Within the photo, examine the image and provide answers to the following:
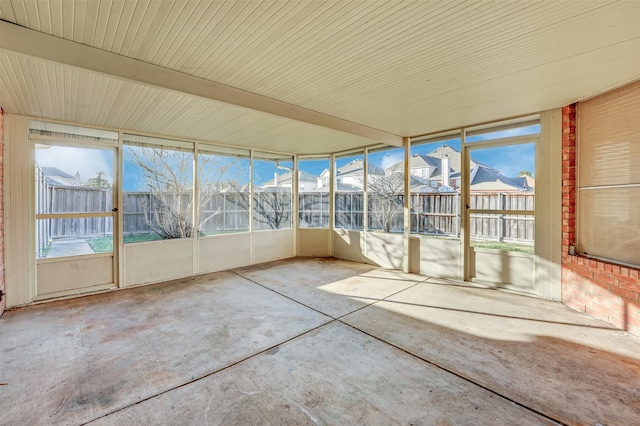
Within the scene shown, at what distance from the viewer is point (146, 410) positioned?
6.33 feet

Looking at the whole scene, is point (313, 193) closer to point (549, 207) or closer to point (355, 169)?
point (355, 169)

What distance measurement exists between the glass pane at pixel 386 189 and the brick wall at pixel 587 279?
2.63 m

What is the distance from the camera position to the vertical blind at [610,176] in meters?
3.10

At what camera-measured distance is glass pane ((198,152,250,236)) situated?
5.75m

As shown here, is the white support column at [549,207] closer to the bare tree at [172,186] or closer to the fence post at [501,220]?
the fence post at [501,220]

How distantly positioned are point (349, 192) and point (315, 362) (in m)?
4.80

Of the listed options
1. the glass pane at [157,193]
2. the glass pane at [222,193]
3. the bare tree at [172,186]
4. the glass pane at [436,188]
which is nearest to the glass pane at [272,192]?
the glass pane at [222,193]

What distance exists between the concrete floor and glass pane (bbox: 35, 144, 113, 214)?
152cm

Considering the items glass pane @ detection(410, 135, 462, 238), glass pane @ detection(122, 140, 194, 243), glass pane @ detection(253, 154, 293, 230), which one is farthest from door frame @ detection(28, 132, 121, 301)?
glass pane @ detection(410, 135, 462, 238)

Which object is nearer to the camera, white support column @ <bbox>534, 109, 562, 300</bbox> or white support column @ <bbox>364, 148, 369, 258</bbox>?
white support column @ <bbox>534, 109, 562, 300</bbox>

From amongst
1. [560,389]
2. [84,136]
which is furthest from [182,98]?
[560,389]

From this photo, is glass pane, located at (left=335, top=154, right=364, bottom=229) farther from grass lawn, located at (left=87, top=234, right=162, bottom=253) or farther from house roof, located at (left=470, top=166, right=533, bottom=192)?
grass lawn, located at (left=87, top=234, right=162, bottom=253)

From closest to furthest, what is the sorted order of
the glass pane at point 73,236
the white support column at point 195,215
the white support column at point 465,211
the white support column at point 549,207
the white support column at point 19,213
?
the white support column at point 19,213
the white support column at point 549,207
the glass pane at point 73,236
the white support column at point 465,211
the white support column at point 195,215

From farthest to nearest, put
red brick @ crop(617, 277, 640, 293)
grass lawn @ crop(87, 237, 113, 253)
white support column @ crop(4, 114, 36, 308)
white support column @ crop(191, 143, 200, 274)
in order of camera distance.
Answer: white support column @ crop(191, 143, 200, 274) < grass lawn @ crop(87, 237, 113, 253) < white support column @ crop(4, 114, 36, 308) < red brick @ crop(617, 277, 640, 293)
